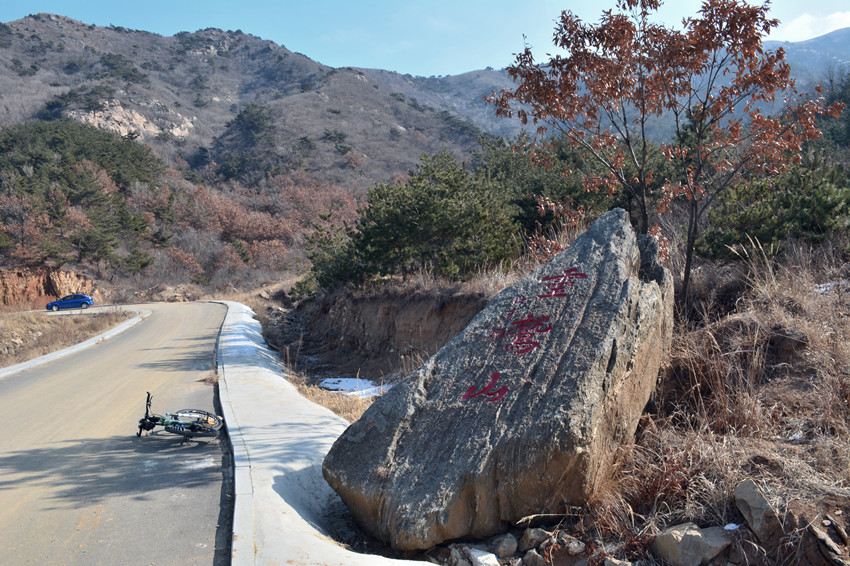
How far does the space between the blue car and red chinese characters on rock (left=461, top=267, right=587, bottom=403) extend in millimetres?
32544

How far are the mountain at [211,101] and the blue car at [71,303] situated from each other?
29.3 m

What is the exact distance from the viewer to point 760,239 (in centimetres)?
764

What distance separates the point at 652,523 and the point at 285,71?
115314mm

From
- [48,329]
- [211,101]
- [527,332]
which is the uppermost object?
[211,101]

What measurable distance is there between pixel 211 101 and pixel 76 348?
85.6 meters

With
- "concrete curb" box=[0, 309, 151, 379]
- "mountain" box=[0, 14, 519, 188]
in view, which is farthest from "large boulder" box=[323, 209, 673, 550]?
"mountain" box=[0, 14, 519, 188]

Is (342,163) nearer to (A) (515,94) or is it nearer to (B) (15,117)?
(B) (15,117)

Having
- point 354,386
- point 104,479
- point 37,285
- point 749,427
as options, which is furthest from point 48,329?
point 749,427

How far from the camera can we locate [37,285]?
109 ft

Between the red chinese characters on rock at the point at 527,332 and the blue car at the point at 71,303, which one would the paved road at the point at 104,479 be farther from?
the blue car at the point at 71,303

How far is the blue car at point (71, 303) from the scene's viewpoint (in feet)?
98.4

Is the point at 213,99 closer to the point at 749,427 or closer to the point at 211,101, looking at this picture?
the point at 211,101

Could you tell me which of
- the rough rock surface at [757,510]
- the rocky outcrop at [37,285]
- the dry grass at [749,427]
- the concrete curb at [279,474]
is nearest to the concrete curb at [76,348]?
the concrete curb at [279,474]

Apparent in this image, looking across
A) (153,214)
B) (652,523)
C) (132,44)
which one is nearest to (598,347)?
(652,523)
